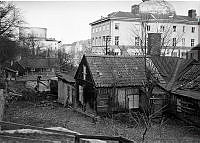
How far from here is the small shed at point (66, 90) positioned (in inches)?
1144

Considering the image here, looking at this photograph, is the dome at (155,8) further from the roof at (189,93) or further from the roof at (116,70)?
the roof at (189,93)

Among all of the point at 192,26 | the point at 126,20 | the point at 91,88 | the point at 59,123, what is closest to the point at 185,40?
the point at 192,26

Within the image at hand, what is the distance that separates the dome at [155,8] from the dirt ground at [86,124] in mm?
33622

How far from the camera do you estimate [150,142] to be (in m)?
15.4

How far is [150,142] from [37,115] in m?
11.7

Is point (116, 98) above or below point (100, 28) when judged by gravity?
below

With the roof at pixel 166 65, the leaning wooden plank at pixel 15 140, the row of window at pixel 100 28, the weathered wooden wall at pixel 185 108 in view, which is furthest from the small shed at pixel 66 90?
the row of window at pixel 100 28

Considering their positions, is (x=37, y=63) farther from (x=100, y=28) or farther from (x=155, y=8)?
(x=155, y=8)

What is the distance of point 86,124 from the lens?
66.7ft

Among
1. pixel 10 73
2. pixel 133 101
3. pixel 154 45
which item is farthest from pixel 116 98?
pixel 10 73

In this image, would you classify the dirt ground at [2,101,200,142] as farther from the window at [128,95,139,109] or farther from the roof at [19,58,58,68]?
the roof at [19,58,58,68]

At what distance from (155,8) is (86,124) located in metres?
39.9

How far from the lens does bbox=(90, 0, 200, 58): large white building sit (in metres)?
53.5

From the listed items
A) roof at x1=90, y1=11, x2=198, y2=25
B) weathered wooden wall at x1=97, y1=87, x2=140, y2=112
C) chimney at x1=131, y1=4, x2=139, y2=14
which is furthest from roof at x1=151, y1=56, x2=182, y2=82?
chimney at x1=131, y1=4, x2=139, y2=14
